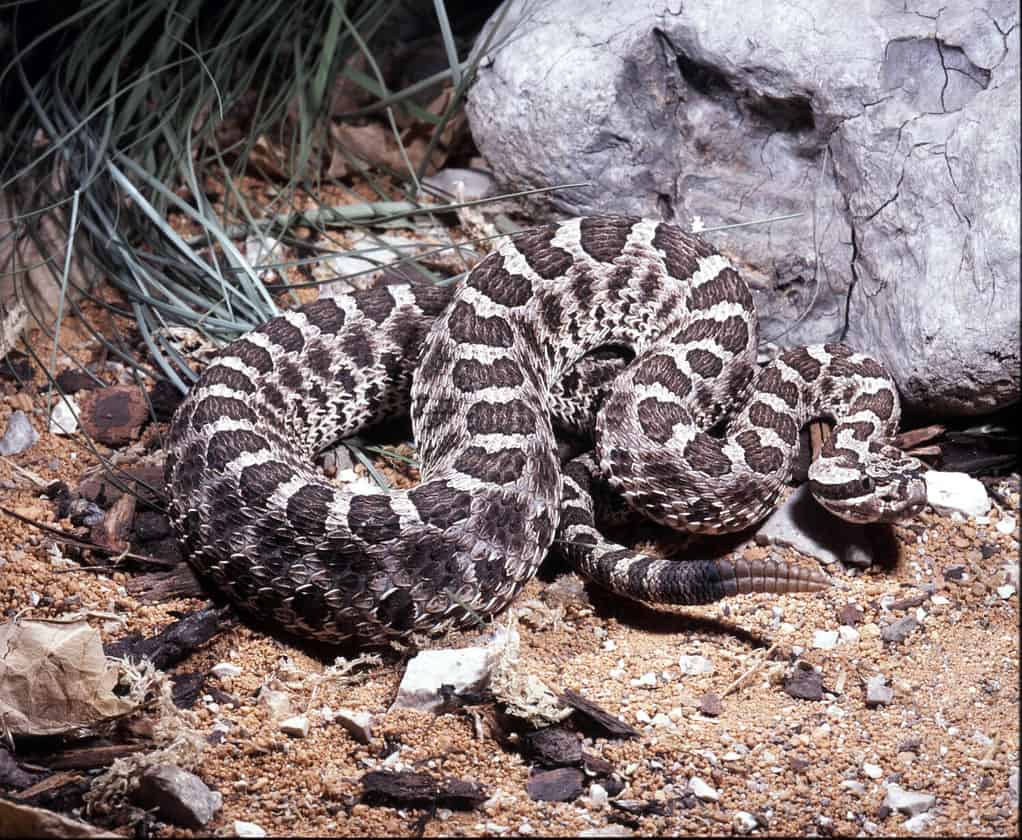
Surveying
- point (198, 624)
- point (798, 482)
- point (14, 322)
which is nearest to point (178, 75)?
point (14, 322)

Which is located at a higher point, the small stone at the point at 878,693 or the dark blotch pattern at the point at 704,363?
the dark blotch pattern at the point at 704,363

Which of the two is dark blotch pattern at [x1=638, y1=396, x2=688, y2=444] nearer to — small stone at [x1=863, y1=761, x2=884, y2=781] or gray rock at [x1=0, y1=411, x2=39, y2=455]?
small stone at [x1=863, y1=761, x2=884, y2=781]

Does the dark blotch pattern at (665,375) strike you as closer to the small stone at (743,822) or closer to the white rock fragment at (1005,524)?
the white rock fragment at (1005,524)

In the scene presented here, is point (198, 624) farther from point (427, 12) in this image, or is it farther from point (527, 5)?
point (427, 12)

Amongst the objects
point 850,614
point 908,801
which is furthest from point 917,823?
point 850,614

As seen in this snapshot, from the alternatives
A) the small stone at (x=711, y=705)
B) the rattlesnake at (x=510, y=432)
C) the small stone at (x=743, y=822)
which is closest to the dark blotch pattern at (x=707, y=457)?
the rattlesnake at (x=510, y=432)

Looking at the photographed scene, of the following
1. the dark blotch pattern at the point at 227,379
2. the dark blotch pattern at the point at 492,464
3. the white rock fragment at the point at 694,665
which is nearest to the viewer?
the white rock fragment at the point at 694,665
